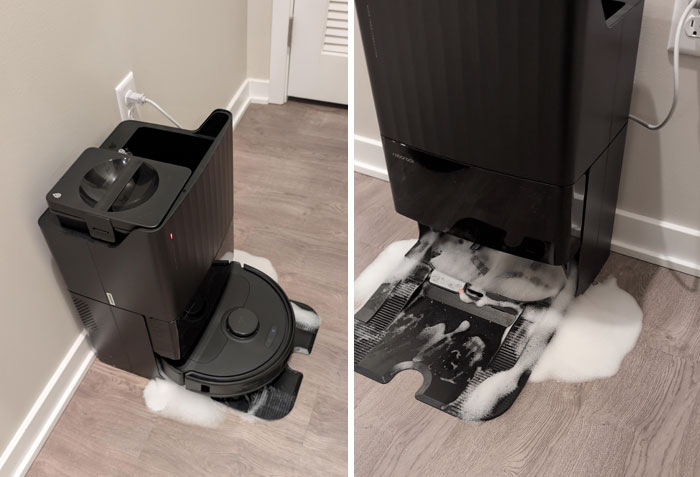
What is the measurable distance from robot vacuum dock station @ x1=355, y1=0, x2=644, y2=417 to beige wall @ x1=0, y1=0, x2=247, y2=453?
51 centimetres

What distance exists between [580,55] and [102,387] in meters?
1.09

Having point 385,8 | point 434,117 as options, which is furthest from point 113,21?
point 434,117

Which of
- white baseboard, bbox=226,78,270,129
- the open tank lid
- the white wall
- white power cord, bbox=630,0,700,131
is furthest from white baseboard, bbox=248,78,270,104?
white power cord, bbox=630,0,700,131

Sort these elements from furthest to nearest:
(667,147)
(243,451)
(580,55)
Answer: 1. (667,147)
2. (243,451)
3. (580,55)

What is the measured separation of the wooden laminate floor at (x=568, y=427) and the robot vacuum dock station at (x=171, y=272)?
223 mm

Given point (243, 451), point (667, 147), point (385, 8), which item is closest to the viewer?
point (385, 8)

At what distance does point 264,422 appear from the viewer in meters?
1.29

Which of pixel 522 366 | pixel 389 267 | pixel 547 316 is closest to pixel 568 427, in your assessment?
pixel 522 366

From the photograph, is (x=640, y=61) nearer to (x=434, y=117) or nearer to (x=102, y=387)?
(x=434, y=117)

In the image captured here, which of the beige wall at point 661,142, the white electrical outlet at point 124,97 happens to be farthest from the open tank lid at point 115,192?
the beige wall at point 661,142

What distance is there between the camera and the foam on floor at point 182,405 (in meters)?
1.29

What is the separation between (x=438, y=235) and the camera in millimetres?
1629

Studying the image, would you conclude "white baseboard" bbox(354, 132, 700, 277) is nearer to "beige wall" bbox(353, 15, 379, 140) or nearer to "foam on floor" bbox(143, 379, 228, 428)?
"beige wall" bbox(353, 15, 379, 140)

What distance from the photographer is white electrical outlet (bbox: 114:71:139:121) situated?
4.36 feet
